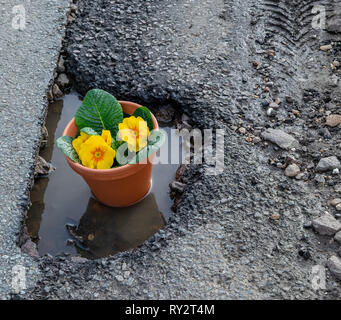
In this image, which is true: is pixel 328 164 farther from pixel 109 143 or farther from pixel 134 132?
pixel 109 143

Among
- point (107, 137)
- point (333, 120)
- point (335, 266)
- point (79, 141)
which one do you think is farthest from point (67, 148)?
point (333, 120)

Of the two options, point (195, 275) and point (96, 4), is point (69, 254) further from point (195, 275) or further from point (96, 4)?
point (96, 4)

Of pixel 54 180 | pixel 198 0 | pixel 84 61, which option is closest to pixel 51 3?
pixel 84 61

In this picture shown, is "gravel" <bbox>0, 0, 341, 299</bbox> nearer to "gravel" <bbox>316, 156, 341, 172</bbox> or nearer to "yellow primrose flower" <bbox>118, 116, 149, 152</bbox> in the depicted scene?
"gravel" <bbox>316, 156, 341, 172</bbox>

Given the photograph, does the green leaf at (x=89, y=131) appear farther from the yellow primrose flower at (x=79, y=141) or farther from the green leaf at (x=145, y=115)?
the green leaf at (x=145, y=115)

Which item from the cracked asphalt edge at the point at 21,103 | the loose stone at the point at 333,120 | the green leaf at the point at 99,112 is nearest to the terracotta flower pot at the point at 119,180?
the green leaf at the point at 99,112

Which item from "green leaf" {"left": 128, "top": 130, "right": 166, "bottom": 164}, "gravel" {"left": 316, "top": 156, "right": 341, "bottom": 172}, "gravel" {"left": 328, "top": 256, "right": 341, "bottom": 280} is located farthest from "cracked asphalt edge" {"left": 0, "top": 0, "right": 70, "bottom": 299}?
"gravel" {"left": 316, "top": 156, "right": 341, "bottom": 172}
